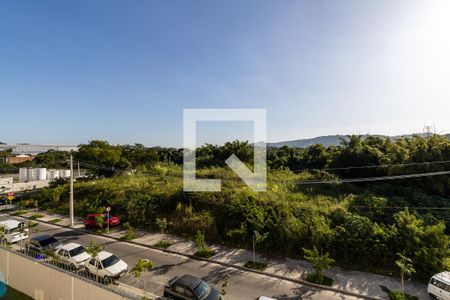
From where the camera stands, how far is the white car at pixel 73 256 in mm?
11795

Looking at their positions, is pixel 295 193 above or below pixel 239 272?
above

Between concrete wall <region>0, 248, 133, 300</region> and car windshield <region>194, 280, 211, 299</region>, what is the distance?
3237mm

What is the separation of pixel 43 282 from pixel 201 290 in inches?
205

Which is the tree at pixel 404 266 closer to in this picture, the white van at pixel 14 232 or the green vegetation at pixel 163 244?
the green vegetation at pixel 163 244

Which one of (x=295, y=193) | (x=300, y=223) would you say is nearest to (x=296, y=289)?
(x=300, y=223)

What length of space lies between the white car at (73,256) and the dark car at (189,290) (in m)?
5.15

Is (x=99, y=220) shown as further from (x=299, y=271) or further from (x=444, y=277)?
(x=444, y=277)

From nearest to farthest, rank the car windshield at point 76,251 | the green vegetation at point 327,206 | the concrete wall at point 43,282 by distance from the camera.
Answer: the concrete wall at point 43,282
the green vegetation at point 327,206
the car windshield at point 76,251

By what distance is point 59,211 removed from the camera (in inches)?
925

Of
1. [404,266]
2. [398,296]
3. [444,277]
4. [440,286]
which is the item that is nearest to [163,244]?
[398,296]

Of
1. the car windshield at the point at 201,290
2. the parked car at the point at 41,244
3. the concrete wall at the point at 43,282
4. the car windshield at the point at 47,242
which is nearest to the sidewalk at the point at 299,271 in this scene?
the car windshield at the point at 47,242

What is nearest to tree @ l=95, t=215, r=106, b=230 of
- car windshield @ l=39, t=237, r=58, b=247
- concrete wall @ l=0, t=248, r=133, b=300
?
car windshield @ l=39, t=237, r=58, b=247

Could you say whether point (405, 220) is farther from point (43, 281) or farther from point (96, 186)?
point (96, 186)

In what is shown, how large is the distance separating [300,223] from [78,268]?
445 inches
